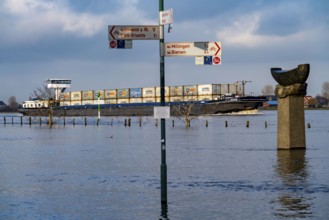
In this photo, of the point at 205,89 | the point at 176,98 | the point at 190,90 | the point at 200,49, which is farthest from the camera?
the point at 176,98

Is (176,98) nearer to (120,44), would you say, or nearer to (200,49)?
(200,49)

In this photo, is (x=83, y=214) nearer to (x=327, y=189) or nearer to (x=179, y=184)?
(x=179, y=184)

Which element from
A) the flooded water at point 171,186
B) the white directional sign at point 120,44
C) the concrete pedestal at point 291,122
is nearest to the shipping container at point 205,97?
the concrete pedestal at point 291,122

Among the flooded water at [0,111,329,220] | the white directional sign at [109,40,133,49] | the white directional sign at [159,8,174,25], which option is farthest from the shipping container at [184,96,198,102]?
the white directional sign at [159,8,174,25]

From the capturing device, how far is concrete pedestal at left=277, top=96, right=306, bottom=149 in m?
38.2

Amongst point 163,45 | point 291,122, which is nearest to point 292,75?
point 291,122

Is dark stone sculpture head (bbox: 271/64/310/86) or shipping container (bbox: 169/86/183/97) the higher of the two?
shipping container (bbox: 169/86/183/97)

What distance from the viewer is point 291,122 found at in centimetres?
3825

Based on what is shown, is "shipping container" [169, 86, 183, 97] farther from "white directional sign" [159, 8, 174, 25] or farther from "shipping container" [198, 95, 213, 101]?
"white directional sign" [159, 8, 174, 25]

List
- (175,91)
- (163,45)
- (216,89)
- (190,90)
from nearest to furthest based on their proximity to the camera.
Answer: (163,45), (216,89), (190,90), (175,91)

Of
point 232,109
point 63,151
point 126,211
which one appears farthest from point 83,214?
point 232,109

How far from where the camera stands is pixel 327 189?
21672 millimetres

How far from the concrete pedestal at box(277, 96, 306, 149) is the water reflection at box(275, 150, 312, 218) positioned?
270 centimetres

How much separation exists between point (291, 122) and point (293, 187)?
647 inches
